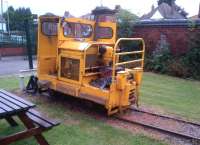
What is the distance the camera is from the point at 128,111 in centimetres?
697

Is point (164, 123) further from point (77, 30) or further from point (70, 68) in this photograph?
point (77, 30)

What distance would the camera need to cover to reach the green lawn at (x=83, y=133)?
5.17 meters

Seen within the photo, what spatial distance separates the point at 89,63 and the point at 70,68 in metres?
0.48

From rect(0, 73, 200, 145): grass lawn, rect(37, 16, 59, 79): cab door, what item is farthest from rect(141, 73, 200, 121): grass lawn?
rect(37, 16, 59, 79): cab door

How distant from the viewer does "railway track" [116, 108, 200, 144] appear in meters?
5.65

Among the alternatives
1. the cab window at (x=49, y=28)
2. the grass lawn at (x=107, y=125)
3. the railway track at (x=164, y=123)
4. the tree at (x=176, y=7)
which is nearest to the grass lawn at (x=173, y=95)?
the grass lawn at (x=107, y=125)

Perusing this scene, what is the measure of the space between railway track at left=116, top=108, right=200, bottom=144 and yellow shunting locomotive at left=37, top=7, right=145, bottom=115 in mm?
297

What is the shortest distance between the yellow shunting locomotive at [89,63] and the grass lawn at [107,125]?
0.49 m

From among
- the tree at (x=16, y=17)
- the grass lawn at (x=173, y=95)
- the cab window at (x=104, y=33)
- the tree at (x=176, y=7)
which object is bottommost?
the grass lawn at (x=173, y=95)

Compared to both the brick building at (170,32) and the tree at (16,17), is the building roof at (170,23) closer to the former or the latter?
the brick building at (170,32)

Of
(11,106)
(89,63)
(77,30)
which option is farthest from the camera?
(77,30)

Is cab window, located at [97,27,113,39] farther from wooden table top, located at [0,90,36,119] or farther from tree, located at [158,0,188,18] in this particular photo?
tree, located at [158,0,188,18]

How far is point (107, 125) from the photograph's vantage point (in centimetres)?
601

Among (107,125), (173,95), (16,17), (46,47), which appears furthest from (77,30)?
(16,17)
